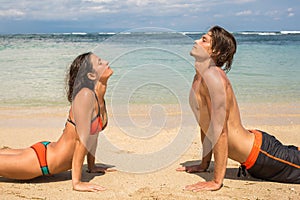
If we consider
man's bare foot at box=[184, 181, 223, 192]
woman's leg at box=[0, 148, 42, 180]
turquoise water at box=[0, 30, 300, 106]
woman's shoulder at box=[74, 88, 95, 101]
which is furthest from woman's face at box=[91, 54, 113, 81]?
man's bare foot at box=[184, 181, 223, 192]

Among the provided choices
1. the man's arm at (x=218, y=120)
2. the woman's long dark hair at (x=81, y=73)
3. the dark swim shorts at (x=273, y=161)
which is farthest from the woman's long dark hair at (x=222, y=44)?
the woman's long dark hair at (x=81, y=73)

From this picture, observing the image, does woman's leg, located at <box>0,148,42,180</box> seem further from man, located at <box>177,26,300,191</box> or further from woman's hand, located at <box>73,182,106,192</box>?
man, located at <box>177,26,300,191</box>

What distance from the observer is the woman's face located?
12.1 feet

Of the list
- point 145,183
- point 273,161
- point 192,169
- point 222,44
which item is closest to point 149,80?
point 192,169

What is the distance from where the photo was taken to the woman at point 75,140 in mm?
3578

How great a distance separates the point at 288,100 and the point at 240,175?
5596 millimetres

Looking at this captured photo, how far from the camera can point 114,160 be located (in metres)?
4.76

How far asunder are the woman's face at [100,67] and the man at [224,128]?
0.85 meters

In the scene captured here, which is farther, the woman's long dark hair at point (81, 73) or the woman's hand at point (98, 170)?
the woman's hand at point (98, 170)

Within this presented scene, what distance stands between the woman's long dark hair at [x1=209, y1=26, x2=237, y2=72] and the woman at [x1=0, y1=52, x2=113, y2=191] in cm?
105

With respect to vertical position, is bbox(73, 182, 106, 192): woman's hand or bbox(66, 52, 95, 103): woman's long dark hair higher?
bbox(66, 52, 95, 103): woman's long dark hair

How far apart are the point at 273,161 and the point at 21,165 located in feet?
7.91

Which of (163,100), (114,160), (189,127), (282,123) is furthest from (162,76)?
(114,160)

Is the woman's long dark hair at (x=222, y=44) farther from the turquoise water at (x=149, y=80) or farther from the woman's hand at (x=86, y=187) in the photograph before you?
the woman's hand at (x=86, y=187)
